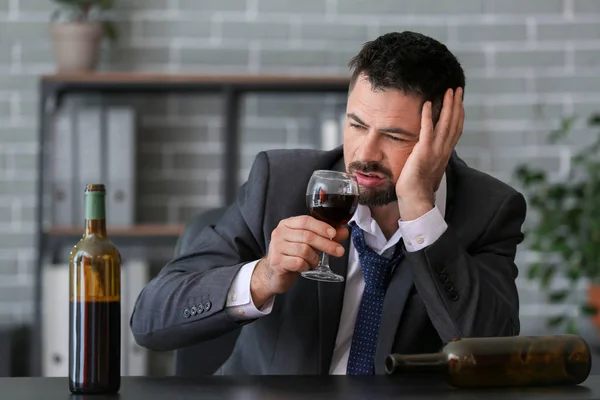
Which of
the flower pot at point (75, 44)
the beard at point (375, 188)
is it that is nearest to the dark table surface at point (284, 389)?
the beard at point (375, 188)

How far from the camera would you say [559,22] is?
3.77m

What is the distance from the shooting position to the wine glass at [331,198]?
1.69 metres

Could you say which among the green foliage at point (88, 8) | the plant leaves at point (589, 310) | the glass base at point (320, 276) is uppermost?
the green foliage at point (88, 8)

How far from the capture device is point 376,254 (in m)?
1.95

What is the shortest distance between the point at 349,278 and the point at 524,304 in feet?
6.30

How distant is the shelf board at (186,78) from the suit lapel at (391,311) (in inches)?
65.1

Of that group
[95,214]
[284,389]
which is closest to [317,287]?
[284,389]

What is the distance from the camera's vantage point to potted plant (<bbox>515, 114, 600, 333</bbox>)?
11.6 feet

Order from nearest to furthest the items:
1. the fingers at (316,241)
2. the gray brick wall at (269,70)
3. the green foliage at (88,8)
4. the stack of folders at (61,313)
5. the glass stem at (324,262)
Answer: the fingers at (316,241) < the glass stem at (324,262) < the stack of folders at (61,313) < the green foliage at (88,8) < the gray brick wall at (269,70)

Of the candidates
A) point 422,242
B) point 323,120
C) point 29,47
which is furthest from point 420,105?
point 29,47

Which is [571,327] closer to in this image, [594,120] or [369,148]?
[594,120]

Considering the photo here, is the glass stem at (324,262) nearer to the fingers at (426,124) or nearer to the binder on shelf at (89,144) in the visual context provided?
the fingers at (426,124)

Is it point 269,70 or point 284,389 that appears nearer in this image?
point 284,389

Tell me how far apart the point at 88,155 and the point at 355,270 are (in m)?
1.64
